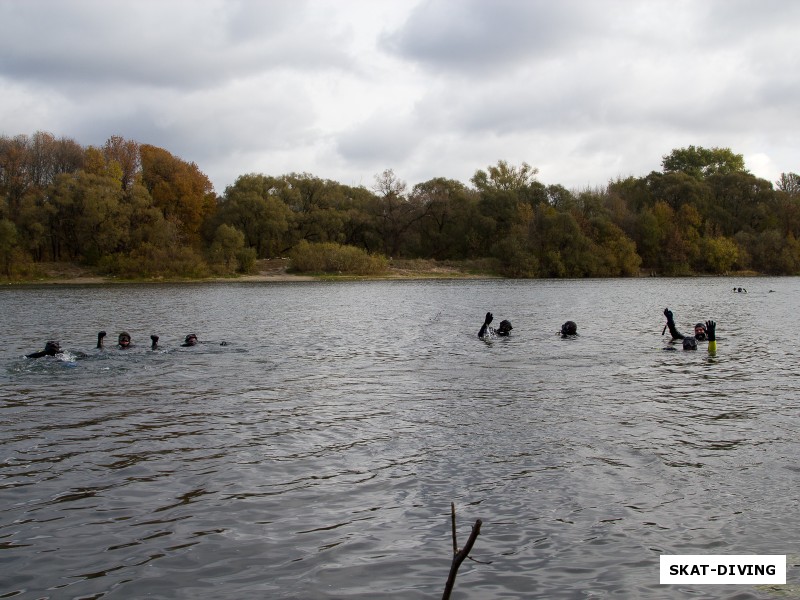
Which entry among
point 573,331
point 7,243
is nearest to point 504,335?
point 573,331

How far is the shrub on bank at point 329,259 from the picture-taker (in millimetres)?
110562

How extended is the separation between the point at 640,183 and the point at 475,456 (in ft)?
471

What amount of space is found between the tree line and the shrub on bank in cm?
24

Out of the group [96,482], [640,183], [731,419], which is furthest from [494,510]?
[640,183]

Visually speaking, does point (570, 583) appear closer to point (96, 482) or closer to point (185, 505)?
point (185, 505)

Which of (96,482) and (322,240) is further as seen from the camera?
(322,240)

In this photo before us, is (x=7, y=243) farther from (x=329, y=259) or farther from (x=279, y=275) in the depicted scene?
(x=329, y=259)

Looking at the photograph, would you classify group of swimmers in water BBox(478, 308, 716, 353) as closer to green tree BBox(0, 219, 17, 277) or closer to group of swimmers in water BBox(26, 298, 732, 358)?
group of swimmers in water BBox(26, 298, 732, 358)

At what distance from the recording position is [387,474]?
33.6 ft

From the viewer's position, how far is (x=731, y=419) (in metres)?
13.5

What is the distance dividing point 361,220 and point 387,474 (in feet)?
384

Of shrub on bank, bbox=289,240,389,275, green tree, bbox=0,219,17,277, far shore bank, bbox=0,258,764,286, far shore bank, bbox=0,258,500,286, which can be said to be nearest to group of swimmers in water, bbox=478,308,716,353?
far shore bank, bbox=0,258,764,286

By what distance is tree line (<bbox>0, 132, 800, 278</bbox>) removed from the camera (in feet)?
311

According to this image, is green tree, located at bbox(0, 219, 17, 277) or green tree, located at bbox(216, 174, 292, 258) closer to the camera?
green tree, located at bbox(0, 219, 17, 277)
